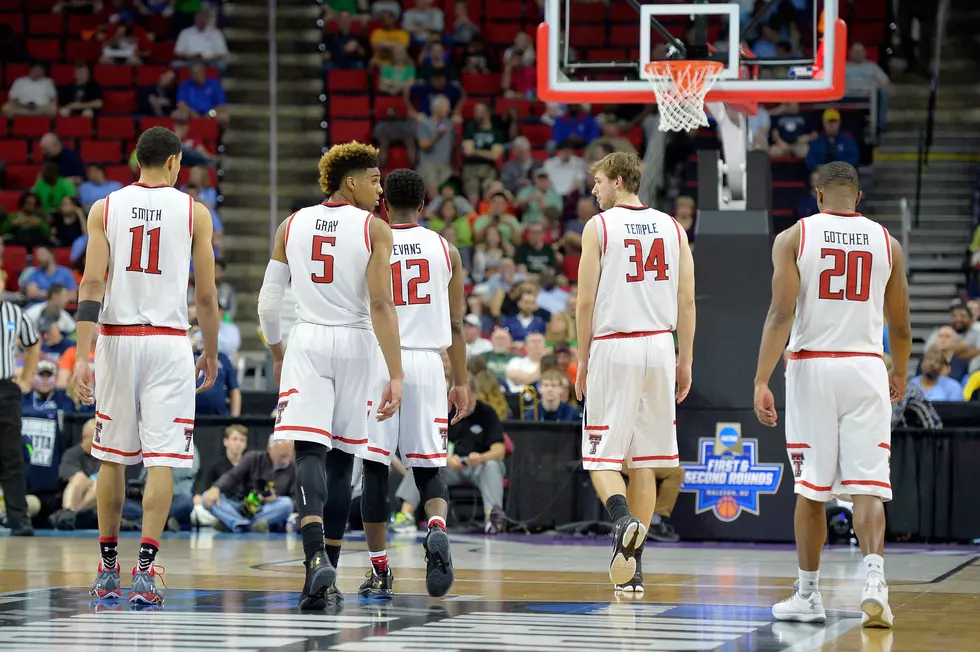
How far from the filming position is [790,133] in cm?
1964

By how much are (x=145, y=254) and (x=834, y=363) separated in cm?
348

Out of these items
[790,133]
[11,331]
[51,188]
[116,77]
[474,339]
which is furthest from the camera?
[116,77]

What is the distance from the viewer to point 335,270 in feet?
24.5

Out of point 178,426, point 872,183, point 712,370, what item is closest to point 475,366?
point 712,370

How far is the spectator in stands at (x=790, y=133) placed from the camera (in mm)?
19375

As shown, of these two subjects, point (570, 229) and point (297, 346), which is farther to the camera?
point (570, 229)

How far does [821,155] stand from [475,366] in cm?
749

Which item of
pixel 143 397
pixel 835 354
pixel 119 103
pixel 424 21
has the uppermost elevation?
pixel 424 21

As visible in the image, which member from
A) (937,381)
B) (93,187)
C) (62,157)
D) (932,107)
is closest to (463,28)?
(93,187)

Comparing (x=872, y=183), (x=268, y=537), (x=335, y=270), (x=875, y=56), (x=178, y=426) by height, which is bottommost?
(x=268, y=537)

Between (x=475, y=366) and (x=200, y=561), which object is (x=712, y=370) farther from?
(x=200, y=561)

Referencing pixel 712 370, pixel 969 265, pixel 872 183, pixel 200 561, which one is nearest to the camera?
pixel 200 561

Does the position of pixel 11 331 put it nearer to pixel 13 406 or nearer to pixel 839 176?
pixel 13 406

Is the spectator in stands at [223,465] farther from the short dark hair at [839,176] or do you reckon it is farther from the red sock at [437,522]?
the short dark hair at [839,176]
